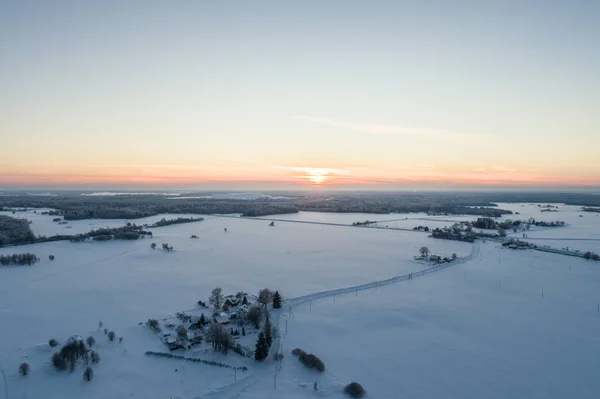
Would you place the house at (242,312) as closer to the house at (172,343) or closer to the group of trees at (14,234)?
the house at (172,343)

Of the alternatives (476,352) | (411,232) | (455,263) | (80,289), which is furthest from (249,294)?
(411,232)

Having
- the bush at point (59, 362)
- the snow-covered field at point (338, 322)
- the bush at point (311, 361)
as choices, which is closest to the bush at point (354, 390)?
the snow-covered field at point (338, 322)

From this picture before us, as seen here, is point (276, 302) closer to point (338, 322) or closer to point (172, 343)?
point (338, 322)

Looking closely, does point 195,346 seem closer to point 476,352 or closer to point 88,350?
point 88,350

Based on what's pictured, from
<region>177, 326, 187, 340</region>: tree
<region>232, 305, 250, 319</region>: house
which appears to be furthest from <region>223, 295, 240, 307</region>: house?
<region>177, 326, 187, 340</region>: tree

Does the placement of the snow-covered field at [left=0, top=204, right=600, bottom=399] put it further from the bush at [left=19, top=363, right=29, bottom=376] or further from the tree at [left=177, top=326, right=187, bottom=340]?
the tree at [left=177, top=326, right=187, bottom=340]
